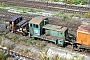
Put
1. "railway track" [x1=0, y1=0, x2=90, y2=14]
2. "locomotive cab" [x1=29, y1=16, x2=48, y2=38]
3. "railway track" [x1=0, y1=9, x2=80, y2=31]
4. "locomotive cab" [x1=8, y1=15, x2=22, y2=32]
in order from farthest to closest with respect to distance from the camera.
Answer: "railway track" [x1=0, y1=0, x2=90, y2=14] → "railway track" [x1=0, y1=9, x2=80, y2=31] → "locomotive cab" [x1=8, y1=15, x2=22, y2=32] → "locomotive cab" [x1=29, y1=16, x2=48, y2=38]

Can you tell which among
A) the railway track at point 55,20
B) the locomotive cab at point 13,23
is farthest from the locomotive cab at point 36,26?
the railway track at point 55,20

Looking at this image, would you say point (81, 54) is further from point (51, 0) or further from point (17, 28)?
point (51, 0)

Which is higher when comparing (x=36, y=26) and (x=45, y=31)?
(x=36, y=26)

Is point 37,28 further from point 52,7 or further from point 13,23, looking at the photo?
point 52,7

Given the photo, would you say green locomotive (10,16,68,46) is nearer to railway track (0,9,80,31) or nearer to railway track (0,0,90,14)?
railway track (0,9,80,31)

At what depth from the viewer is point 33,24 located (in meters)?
22.1

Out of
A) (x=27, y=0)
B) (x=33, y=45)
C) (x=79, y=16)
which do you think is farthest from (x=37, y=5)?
(x=33, y=45)

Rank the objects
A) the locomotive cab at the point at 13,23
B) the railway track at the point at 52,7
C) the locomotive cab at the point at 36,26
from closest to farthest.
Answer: the locomotive cab at the point at 36,26 < the locomotive cab at the point at 13,23 < the railway track at the point at 52,7

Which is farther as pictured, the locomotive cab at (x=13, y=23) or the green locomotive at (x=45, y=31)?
the locomotive cab at (x=13, y=23)

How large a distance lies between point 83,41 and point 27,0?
1660 cm

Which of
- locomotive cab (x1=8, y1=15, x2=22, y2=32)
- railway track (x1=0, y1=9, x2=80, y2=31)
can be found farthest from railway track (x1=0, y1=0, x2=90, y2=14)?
locomotive cab (x1=8, y1=15, x2=22, y2=32)

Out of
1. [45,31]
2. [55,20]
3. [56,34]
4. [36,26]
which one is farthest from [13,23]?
[55,20]

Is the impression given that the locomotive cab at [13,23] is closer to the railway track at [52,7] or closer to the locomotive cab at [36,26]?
the locomotive cab at [36,26]

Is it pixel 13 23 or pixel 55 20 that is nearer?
pixel 13 23
